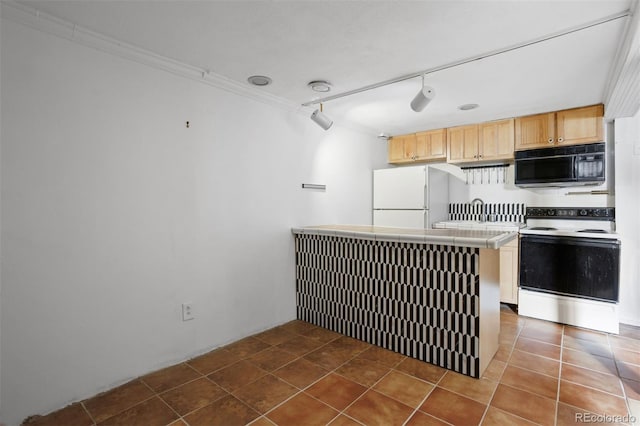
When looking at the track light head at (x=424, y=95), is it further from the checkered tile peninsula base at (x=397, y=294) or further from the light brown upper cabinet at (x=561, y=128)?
the light brown upper cabinet at (x=561, y=128)

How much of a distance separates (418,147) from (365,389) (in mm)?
3391

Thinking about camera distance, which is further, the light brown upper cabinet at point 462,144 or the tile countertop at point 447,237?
the light brown upper cabinet at point 462,144

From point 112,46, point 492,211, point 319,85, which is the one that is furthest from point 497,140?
point 112,46

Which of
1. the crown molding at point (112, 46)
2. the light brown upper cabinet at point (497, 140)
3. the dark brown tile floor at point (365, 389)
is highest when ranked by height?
the crown molding at point (112, 46)

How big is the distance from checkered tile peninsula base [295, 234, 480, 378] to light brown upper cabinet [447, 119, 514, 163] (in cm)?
214

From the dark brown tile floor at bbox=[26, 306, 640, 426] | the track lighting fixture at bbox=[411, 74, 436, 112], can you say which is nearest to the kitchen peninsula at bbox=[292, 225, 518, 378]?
the dark brown tile floor at bbox=[26, 306, 640, 426]

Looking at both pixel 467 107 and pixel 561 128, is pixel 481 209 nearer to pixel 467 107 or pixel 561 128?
pixel 561 128

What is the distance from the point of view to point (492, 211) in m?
4.34

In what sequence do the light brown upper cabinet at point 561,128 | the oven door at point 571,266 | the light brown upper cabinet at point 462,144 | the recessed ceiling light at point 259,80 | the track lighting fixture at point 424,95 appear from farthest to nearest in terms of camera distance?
1. the light brown upper cabinet at point 462,144
2. the light brown upper cabinet at point 561,128
3. the oven door at point 571,266
4. the recessed ceiling light at point 259,80
5. the track lighting fixture at point 424,95

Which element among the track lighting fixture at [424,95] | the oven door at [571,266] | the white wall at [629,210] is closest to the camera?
the track lighting fixture at [424,95]

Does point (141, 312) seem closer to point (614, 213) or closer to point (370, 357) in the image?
point (370, 357)

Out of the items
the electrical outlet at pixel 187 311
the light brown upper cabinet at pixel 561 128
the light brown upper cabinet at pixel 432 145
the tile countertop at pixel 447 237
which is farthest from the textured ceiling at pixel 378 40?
the electrical outlet at pixel 187 311

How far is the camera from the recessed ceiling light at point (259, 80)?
274 cm

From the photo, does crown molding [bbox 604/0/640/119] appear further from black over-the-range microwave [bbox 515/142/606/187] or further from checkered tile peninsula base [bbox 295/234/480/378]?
checkered tile peninsula base [bbox 295/234/480/378]
